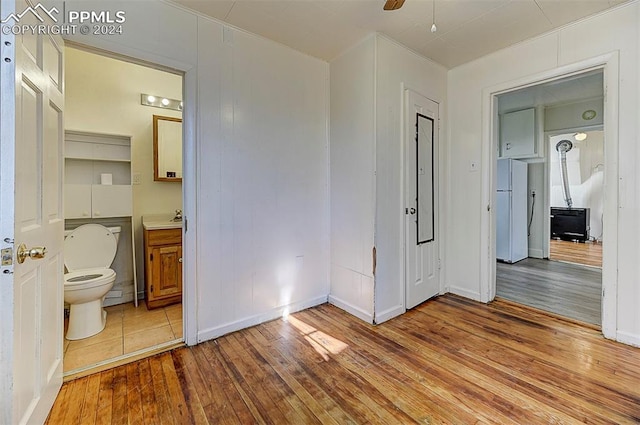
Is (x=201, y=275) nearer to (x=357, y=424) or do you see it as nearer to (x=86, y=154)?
(x=357, y=424)

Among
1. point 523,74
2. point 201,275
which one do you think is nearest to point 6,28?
point 201,275

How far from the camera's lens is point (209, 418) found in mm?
1467

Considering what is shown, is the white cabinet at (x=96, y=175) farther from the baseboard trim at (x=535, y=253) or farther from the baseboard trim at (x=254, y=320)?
the baseboard trim at (x=535, y=253)

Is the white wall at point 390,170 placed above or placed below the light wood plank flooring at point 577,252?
above

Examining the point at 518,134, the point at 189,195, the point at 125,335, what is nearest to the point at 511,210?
the point at 518,134

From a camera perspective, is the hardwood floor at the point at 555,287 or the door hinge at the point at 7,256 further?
the hardwood floor at the point at 555,287

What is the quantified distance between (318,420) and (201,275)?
129cm

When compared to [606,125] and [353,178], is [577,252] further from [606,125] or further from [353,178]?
[353,178]

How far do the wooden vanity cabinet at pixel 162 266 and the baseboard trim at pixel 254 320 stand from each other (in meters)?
0.92

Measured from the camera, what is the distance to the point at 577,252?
546 cm

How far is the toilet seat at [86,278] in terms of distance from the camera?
2.22 m

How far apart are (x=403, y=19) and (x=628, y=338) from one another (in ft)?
9.65

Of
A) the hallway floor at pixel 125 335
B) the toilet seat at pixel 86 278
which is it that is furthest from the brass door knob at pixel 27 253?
the toilet seat at pixel 86 278

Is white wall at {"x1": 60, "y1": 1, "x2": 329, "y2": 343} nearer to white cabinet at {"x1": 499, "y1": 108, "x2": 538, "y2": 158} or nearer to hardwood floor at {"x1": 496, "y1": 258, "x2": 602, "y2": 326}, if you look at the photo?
hardwood floor at {"x1": 496, "y1": 258, "x2": 602, "y2": 326}
